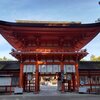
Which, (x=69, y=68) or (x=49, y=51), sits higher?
(x=49, y=51)

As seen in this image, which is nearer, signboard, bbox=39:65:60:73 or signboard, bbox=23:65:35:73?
signboard, bbox=39:65:60:73

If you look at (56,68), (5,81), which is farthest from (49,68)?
(5,81)

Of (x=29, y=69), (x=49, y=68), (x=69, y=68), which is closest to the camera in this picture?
(x=49, y=68)

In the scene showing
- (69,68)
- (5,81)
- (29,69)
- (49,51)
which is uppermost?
(49,51)

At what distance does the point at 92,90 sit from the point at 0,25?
13.8 m

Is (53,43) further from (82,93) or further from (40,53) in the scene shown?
Result: (82,93)

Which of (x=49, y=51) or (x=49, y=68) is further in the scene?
(x=49, y=51)

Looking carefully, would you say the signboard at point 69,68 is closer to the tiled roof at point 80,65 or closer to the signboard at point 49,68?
the signboard at point 49,68

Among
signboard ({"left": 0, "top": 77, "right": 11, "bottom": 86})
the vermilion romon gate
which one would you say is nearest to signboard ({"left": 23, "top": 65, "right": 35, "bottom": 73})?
the vermilion romon gate

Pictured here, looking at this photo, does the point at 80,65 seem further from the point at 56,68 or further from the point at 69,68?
the point at 56,68

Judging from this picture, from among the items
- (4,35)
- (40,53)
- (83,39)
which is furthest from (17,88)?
(83,39)

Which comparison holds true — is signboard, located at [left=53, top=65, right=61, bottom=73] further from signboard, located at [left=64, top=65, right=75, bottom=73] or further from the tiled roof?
the tiled roof

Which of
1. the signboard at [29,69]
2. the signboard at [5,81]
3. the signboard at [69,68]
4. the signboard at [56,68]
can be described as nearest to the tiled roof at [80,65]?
the signboard at [5,81]

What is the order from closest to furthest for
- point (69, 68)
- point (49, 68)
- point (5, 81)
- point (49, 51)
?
point (49, 68) → point (69, 68) → point (49, 51) → point (5, 81)
